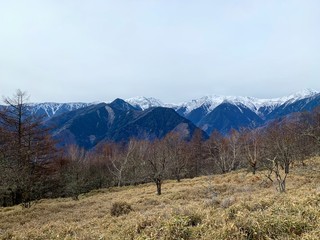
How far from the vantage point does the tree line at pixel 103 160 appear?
2276 cm

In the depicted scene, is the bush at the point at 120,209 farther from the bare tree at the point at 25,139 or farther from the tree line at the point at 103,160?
the bare tree at the point at 25,139

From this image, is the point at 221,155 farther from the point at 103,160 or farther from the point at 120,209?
the point at 120,209

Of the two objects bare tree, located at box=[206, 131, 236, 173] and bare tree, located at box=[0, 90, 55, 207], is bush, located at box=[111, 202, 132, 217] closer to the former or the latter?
bare tree, located at box=[0, 90, 55, 207]

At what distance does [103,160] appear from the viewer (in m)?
68.0

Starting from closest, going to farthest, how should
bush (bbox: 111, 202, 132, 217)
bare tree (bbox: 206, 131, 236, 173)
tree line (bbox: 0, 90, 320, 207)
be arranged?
bush (bbox: 111, 202, 132, 217)
tree line (bbox: 0, 90, 320, 207)
bare tree (bbox: 206, 131, 236, 173)

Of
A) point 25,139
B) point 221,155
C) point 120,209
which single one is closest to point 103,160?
point 221,155

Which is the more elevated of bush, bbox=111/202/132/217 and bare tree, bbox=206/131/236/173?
bush, bbox=111/202/132/217

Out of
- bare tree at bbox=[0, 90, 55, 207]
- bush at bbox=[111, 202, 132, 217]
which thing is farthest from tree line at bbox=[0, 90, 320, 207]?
bush at bbox=[111, 202, 132, 217]

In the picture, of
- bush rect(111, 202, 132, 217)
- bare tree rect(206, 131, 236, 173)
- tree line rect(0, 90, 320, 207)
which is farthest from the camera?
bare tree rect(206, 131, 236, 173)

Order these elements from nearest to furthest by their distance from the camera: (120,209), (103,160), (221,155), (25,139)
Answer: (120,209) < (25,139) < (221,155) < (103,160)

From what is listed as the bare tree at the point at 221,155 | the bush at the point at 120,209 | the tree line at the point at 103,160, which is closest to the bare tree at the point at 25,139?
the tree line at the point at 103,160

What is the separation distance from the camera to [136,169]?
59.0m

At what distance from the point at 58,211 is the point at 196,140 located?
2317 inches

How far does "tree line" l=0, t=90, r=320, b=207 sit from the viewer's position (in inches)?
896
